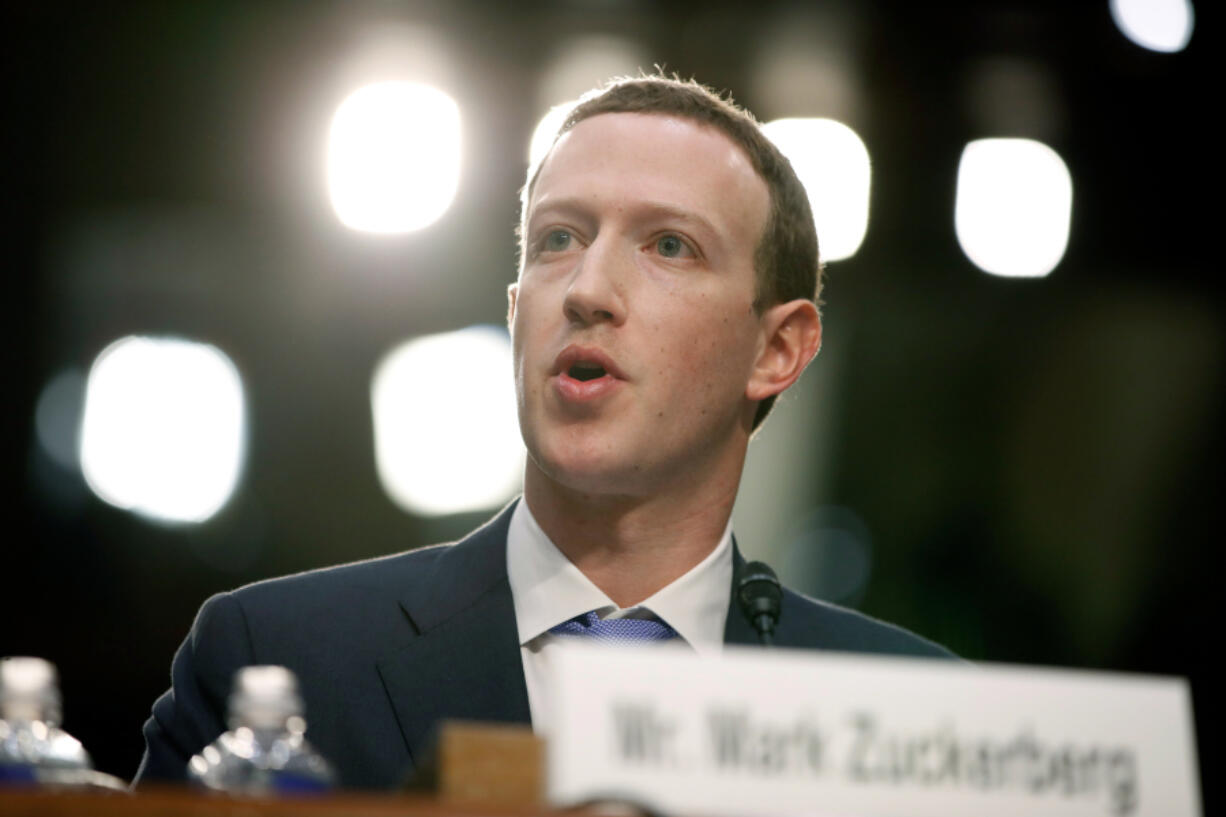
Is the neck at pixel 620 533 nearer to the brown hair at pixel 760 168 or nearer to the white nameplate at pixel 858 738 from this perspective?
the brown hair at pixel 760 168

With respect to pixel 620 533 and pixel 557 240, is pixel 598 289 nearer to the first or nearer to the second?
pixel 557 240

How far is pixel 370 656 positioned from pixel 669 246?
2.66 ft

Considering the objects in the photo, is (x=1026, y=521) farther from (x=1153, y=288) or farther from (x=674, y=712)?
(x=674, y=712)

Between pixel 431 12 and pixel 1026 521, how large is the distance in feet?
8.83

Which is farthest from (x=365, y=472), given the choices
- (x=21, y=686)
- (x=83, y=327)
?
(x=21, y=686)

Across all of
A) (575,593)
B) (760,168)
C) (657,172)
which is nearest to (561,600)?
(575,593)

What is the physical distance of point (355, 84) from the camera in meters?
4.67

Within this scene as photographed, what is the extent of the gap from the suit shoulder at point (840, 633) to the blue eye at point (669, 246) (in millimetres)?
666

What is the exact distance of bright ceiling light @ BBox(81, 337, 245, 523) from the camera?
14.7ft

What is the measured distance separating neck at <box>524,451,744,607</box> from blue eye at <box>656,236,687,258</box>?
1.27 ft

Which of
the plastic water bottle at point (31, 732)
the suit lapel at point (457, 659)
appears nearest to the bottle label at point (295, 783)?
the plastic water bottle at point (31, 732)

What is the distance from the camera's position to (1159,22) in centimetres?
480

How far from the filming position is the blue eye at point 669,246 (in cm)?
229

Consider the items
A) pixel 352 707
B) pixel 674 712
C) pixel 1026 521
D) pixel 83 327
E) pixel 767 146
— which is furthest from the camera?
pixel 1026 521
